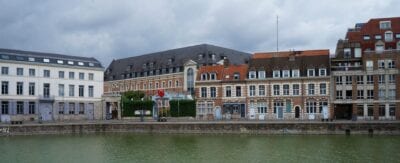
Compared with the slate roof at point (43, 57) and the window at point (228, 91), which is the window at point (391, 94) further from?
the slate roof at point (43, 57)

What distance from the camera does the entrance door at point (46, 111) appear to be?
219ft

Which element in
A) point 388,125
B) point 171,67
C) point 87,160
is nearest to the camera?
point 87,160

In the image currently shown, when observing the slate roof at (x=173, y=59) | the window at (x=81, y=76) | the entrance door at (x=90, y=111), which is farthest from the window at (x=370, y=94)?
the window at (x=81, y=76)

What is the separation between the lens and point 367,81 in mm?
57812

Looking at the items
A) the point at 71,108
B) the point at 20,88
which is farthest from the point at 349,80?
the point at 20,88

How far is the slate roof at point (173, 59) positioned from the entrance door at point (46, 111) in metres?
24.5

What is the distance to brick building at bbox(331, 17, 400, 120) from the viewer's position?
56.8 metres

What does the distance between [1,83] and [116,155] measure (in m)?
37.8

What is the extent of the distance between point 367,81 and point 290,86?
30.6ft

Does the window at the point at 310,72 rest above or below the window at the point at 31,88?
above

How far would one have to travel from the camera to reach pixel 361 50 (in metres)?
61.1

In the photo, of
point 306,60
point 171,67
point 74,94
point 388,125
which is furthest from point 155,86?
point 388,125

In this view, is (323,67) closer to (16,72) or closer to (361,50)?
(361,50)

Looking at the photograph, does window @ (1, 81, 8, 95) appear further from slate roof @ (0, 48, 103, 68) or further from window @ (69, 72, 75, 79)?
window @ (69, 72, 75, 79)
